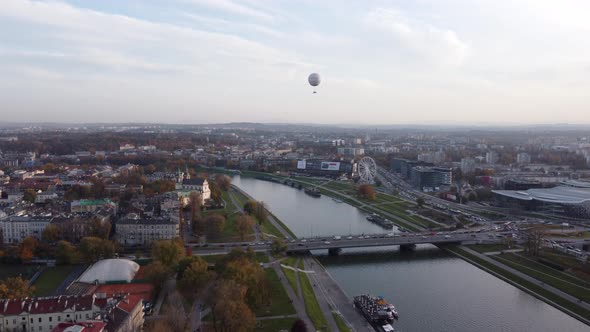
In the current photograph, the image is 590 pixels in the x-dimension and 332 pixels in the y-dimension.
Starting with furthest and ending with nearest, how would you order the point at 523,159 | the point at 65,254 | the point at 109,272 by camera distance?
the point at 523,159
the point at 65,254
the point at 109,272

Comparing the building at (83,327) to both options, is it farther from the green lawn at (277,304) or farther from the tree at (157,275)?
the green lawn at (277,304)

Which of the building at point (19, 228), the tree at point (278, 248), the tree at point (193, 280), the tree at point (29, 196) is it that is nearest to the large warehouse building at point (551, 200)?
the tree at point (278, 248)

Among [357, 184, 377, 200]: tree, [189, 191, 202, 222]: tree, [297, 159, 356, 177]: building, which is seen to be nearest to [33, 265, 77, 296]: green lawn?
[189, 191, 202, 222]: tree

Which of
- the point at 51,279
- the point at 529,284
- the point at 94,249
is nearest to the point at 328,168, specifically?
the point at 529,284

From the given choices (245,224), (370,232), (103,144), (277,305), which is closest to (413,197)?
(370,232)

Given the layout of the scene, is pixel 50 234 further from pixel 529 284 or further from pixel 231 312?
pixel 529 284

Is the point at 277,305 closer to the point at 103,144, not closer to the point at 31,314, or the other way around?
the point at 31,314
